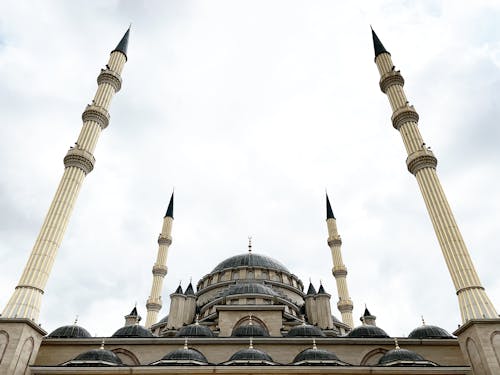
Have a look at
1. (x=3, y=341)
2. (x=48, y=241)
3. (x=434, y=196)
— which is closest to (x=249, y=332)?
(x=48, y=241)

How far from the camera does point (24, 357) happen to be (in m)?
14.3

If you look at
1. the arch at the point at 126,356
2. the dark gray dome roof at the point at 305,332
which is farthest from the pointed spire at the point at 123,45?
the dark gray dome roof at the point at 305,332

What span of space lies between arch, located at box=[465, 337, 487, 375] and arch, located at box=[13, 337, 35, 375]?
1544cm

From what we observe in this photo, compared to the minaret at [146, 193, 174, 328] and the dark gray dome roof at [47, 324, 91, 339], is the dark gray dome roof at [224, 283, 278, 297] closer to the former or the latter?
the minaret at [146, 193, 174, 328]

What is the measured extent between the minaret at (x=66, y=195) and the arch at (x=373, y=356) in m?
14.0

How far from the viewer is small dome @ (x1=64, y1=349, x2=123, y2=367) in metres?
14.8

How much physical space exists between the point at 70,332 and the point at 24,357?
566 cm

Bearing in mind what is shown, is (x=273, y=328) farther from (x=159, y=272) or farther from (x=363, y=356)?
(x=159, y=272)

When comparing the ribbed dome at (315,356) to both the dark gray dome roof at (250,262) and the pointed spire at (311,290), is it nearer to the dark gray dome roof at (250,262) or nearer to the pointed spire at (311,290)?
the pointed spire at (311,290)

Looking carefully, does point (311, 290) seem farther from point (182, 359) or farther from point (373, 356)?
point (182, 359)

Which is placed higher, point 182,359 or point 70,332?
point 70,332

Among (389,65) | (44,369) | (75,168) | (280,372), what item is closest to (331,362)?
(280,372)

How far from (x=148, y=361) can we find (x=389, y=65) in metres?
20.2

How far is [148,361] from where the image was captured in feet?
60.4
